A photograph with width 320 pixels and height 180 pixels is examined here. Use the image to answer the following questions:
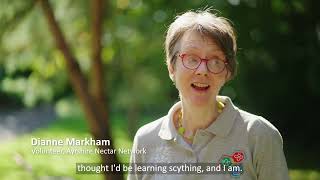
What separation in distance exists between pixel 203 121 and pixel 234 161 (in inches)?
3.1

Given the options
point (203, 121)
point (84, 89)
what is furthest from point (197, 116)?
point (84, 89)

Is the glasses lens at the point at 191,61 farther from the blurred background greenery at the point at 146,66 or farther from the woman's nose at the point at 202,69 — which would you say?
the blurred background greenery at the point at 146,66

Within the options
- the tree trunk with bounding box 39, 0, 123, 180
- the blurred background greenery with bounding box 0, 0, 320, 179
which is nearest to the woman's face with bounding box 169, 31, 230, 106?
the blurred background greenery with bounding box 0, 0, 320, 179

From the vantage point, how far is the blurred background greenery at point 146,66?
1.64 metres

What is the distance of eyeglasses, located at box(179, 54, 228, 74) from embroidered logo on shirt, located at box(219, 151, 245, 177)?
13 cm

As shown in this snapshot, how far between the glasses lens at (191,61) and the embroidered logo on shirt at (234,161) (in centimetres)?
14

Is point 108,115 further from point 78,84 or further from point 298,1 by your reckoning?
point 298,1

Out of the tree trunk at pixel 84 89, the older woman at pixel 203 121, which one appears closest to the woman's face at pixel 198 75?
the older woman at pixel 203 121

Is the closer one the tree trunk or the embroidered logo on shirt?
the embroidered logo on shirt

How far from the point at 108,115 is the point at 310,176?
69 cm

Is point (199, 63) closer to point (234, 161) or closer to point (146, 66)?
point (234, 161)

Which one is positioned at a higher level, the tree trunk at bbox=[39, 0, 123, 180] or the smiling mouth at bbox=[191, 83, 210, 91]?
the tree trunk at bbox=[39, 0, 123, 180]

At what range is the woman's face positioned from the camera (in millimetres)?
782

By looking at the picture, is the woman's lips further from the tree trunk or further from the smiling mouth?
the tree trunk
